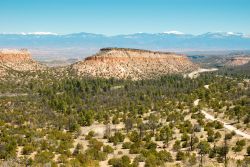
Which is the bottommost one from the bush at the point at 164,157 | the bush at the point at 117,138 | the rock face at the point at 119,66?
the bush at the point at 117,138

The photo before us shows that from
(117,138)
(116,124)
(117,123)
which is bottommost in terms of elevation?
(116,124)

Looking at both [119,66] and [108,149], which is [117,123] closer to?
[108,149]

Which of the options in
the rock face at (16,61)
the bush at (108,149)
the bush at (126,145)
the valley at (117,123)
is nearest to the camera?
the valley at (117,123)

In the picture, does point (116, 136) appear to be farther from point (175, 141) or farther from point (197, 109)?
point (197, 109)

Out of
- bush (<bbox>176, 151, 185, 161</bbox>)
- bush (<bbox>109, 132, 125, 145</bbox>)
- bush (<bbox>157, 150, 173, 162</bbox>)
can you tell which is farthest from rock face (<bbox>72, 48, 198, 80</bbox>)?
bush (<bbox>176, 151, 185, 161</bbox>)

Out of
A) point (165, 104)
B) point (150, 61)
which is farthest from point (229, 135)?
point (150, 61)

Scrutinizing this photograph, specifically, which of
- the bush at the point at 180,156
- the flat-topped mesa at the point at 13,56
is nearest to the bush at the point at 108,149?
the bush at the point at 180,156

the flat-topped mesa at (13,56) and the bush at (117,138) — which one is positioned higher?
the flat-topped mesa at (13,56)

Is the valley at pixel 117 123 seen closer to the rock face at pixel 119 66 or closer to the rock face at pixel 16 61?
the rock face at pixel 16 61

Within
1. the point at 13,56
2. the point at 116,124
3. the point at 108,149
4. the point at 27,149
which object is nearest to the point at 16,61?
the point at 13,56
